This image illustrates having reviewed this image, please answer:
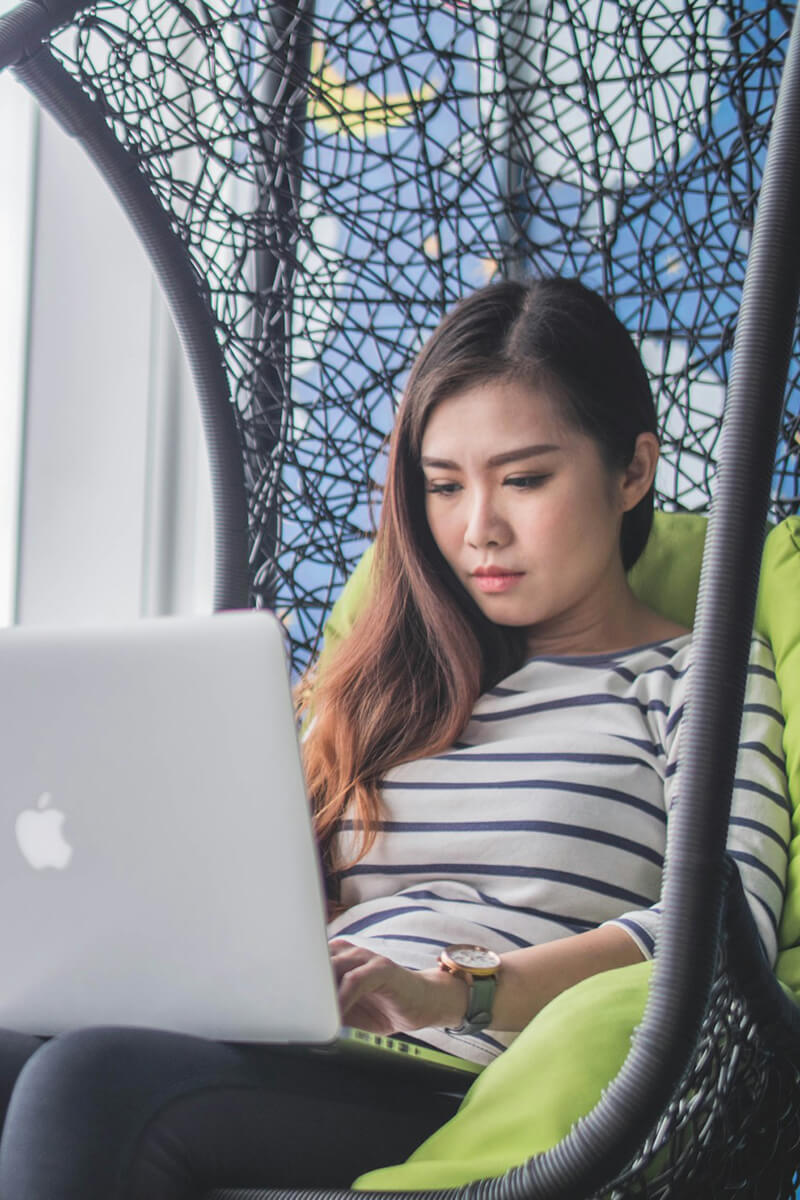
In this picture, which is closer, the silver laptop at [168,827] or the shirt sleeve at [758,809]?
the silver laptop at [168,827]

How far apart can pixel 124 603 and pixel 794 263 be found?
5.12 feet

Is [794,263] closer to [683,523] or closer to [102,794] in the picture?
[102,794]

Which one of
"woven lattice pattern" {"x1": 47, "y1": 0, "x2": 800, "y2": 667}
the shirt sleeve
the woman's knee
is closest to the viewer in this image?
the woman's knee

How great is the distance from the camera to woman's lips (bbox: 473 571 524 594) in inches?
48.5

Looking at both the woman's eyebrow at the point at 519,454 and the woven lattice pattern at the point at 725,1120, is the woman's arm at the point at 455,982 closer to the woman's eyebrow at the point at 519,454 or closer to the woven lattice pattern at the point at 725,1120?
the woven lattice pattern at the point at 725,1120

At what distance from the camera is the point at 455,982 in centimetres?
84

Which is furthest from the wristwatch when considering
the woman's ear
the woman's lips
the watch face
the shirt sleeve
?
the woman's ear

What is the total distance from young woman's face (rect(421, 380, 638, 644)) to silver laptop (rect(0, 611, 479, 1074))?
0.55 m

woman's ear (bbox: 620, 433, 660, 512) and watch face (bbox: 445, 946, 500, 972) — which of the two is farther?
woman's ear (bbox: 620, 433, 660, 512)

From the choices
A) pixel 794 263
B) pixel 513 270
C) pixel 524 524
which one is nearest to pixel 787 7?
pixel 513 270

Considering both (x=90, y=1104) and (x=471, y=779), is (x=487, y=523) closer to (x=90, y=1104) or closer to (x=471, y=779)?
(x=471, y=779)

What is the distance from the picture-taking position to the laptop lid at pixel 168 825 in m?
0.68

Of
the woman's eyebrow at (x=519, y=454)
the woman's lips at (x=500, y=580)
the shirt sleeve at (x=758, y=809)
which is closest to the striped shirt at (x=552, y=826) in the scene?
the shirt sleeve at (x=758, y=809)

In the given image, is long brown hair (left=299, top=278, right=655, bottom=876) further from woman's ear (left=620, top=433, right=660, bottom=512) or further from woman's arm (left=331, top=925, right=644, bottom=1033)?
woman's arm (left=331, top=925, right=644, bottom=1033)
